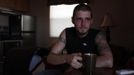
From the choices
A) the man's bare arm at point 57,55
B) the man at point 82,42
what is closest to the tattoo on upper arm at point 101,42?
the man at point 82,42

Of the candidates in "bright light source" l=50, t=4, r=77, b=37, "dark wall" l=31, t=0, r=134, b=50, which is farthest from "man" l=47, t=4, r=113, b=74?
"bright light source" l=50, t=4, r=77, b=37

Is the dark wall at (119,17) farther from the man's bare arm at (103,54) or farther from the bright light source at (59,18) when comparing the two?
the man's bare arm at (103,54)

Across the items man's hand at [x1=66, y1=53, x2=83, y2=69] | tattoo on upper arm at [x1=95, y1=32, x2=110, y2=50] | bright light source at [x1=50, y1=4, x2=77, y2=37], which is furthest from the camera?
bright light source at [x1=50, y1=4, x2=77, y2=37]

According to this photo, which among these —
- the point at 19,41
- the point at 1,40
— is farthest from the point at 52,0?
the point at 1,40

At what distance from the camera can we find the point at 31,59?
178cm

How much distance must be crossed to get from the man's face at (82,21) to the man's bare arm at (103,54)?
5.7 inches

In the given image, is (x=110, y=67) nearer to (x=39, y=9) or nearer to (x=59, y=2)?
(x=59, y=2)

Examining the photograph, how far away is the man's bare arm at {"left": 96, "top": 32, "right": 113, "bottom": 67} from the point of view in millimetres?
1585

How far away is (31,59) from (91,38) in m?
0.45

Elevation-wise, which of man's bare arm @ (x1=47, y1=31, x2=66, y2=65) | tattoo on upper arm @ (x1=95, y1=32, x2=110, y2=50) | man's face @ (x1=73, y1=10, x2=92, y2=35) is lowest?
man's bare arm @ (x1=47, y1=31, x2=66, y2=65)

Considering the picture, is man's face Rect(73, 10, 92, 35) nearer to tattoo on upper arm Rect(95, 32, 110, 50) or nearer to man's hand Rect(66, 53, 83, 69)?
tattoo on upper arm Rect(95, 32, 110, 50)

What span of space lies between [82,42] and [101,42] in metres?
0.13

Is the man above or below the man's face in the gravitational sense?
below

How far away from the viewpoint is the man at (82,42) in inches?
63.2
